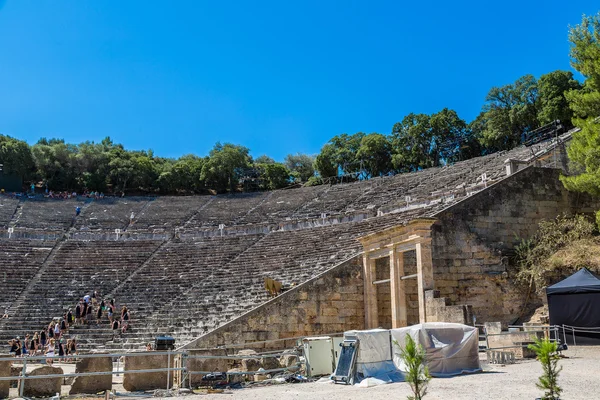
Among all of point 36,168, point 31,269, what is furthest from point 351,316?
point 36,168

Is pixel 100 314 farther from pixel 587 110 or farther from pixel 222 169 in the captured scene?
pixel 222 169

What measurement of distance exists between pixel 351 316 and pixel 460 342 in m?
6.60

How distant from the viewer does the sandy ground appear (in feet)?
25.3

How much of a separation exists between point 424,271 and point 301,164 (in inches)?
1791

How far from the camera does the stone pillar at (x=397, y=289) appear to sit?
14.8m

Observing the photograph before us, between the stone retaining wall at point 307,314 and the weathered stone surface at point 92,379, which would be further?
the stone retaining wall at point 307,314

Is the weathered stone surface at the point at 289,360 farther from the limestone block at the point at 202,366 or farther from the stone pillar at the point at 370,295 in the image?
the stone pillar at the point at 370,295

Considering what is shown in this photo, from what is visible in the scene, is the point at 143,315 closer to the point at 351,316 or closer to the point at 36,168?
the point at 351,316

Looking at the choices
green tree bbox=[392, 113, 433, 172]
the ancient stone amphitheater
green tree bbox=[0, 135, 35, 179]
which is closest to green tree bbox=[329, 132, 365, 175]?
green tree bbox=[392, 113, 433, 172]

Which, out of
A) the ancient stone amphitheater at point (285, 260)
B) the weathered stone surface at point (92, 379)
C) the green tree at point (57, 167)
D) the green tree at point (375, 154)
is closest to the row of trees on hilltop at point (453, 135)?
the green tree at point (375, 154)

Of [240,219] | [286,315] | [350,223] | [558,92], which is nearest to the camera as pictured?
[286,315]

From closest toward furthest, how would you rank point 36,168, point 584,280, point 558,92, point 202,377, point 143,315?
point 202,377, point 584,280, point 143,315, point 558,92, point 36,168

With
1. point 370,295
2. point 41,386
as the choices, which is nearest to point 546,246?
A: point 370,295

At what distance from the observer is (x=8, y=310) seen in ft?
67.1
